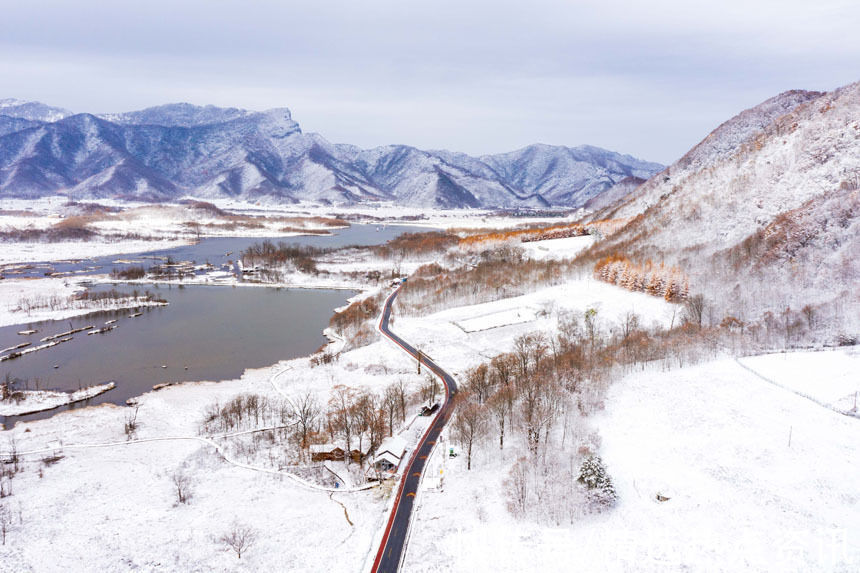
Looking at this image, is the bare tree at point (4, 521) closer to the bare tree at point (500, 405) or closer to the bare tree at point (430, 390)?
the bare tree at point (430, 390)

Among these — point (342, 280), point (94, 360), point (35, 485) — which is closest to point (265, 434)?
point (35, 485)

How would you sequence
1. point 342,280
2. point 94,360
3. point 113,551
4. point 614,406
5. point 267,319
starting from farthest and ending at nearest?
point 342,280, point 267,319, point 94,360, point 614,406, point 113,551

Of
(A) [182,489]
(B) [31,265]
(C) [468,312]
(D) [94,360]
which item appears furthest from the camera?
(B) [31,265]

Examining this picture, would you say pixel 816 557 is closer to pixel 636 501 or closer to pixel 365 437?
pixel 636 501

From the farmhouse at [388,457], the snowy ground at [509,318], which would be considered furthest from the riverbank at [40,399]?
the snowy ground at [509,318]

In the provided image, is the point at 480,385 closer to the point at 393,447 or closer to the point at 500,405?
the point at 500,405

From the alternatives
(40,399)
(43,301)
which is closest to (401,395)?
(40,399)
